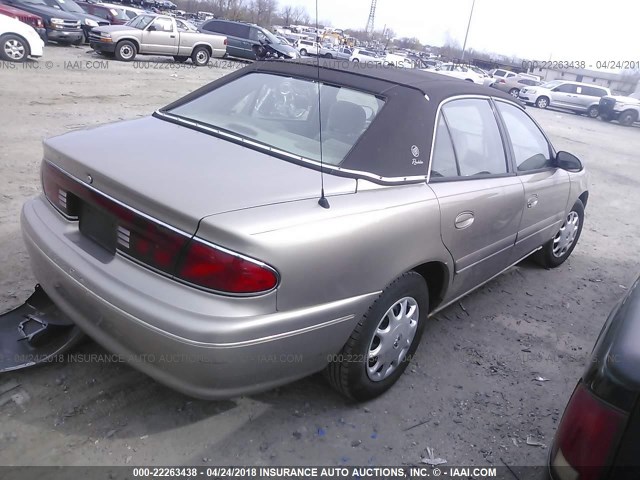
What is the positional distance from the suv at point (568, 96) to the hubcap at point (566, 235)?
25.3 metres

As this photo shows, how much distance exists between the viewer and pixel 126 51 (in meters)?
16.3

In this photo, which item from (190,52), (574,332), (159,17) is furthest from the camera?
(190,52)

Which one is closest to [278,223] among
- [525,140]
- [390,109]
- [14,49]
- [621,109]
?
[390,109]

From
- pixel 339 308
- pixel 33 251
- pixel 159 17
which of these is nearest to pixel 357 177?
pixel 339 308

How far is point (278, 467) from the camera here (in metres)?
2.32

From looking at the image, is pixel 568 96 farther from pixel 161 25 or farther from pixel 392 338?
pixel 392 338

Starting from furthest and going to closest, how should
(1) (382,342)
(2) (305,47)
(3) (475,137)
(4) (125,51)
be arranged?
1. (2) (305,47)
2. (4) (125,51)
3. (3) (475,137)
4. (1) (382,342)

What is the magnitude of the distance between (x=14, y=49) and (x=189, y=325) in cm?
1323

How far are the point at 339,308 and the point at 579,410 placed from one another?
105 cm

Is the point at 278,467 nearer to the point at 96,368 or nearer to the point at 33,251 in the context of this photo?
the point at 96,368

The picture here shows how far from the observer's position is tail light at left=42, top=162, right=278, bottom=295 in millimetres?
1955

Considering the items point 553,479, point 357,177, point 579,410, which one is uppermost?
point 357,177

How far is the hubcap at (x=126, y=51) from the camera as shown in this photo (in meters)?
16.1

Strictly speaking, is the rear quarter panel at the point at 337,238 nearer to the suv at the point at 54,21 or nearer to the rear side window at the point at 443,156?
the rear side window at the point at 443,156
